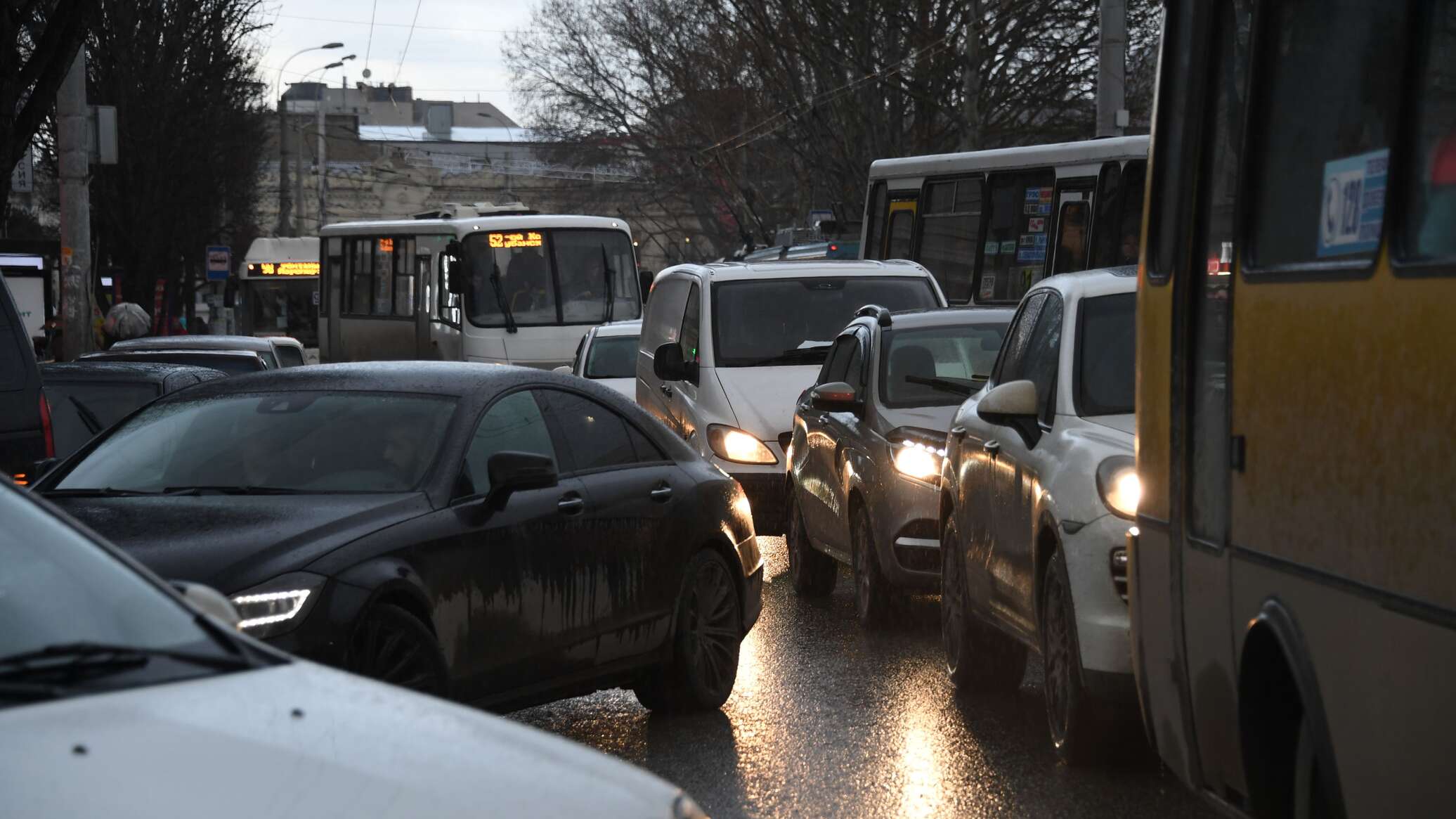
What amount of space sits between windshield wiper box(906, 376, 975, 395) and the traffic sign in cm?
3650

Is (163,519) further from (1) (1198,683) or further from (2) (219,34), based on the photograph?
(2) (219,34)

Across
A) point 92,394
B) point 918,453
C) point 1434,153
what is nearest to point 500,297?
point 92,394

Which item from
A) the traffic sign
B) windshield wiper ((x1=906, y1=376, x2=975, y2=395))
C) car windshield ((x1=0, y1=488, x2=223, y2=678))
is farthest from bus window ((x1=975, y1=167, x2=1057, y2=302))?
the traffic sign

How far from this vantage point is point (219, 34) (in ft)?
165

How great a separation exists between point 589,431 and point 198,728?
536 centimetres

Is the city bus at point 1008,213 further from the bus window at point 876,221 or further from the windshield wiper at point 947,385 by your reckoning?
the windshield wiper at point 947,385

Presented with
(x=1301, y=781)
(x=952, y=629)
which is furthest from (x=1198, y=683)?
(x=952, y=629)

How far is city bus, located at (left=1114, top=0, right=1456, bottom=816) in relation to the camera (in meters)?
4.02

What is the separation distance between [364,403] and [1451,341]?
15.3 feet

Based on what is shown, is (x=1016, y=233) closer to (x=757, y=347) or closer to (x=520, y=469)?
(x=757, y=347)

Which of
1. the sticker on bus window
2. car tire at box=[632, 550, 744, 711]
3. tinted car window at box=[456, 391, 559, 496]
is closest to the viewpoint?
the sticker on bus window

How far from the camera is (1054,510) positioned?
7469 millimetres

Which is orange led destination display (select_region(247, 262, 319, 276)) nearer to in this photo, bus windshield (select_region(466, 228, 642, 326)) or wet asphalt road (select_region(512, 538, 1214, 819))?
bus windshield (select_region(466, 228, 642, 326))

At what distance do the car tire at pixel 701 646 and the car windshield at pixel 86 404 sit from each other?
197 inches
